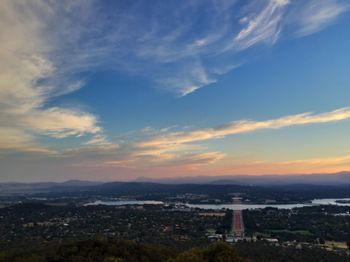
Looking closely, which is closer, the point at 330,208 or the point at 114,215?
the point at 114,215

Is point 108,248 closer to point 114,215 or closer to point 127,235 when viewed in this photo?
point 127,235

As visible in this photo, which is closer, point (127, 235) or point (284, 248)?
point (284, 248)

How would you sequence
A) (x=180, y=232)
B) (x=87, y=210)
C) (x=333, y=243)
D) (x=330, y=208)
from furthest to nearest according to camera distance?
(x=330, y=208), (x=87, y=210), (x=180, y=232), (x=333, y=243)

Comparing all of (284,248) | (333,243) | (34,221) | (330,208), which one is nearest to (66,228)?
(34,221)

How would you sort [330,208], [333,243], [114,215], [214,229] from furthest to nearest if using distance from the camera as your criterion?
[330,208] < [114,215] < [214,229] < [333,243]

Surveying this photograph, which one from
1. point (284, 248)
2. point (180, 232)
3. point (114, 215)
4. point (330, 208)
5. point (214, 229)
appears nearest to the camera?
point (284, 248)

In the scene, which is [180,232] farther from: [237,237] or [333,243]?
[333,243]

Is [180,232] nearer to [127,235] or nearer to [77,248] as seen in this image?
[127,235]

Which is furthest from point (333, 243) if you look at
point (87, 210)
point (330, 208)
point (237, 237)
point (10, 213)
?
point (10, 213)

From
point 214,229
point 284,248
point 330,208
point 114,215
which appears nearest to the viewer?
point 284,248
